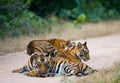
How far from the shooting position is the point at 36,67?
38.6 feet

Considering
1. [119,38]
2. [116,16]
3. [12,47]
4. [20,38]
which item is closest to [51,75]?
[12,47]

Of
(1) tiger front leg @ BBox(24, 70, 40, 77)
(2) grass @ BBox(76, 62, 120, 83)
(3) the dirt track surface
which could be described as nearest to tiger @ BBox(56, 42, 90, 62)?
(3) the dirt track surface

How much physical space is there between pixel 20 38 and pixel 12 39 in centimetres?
48

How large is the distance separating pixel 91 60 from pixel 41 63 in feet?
7.99

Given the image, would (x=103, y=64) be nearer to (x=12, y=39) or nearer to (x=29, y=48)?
(x=29, y=48)

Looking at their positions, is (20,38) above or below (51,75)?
above

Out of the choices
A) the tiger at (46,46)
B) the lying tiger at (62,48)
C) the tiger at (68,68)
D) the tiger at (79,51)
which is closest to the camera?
the tiger at (68,68)

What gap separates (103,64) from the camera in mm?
13305

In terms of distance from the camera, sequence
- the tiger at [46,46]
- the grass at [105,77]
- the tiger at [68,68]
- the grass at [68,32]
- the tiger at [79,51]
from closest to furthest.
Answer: the grass at [105,77]
the tiger at [68,68]
the tiger at [79,51]
the tiger at [46,46]
the grass at [68,32]

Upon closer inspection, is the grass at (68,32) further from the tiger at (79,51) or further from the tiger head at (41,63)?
the tiger head at (41,63)

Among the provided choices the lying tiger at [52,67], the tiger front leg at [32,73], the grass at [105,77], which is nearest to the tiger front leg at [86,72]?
the lying tiger at [52,67]

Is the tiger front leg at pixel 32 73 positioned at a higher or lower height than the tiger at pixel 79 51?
lower

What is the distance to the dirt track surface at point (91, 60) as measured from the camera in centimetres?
1120

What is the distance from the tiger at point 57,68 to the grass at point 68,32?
12.0ft
